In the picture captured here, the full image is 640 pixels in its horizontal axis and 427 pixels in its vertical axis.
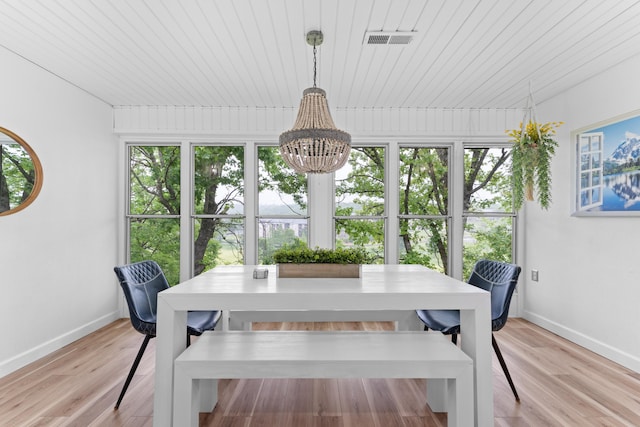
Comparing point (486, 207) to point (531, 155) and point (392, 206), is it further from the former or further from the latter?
point (531, 155)

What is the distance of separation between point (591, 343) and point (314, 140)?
10.6ft

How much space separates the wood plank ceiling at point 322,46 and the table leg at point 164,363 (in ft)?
6.22

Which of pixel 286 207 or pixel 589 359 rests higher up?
pixel 286 207

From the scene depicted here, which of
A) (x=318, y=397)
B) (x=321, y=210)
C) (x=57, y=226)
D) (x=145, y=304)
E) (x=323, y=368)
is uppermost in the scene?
(x=321, y=210)

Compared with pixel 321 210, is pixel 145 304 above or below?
below

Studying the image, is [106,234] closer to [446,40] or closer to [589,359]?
[446,40]

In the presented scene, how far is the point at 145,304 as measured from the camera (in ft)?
8.82

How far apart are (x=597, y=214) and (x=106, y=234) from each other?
5079mm

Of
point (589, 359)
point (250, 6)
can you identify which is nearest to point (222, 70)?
point (250, 6)

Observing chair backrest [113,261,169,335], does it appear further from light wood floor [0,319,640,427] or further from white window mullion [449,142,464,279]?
white window mullion [449,142,464,279]

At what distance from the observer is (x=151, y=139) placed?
4500mm

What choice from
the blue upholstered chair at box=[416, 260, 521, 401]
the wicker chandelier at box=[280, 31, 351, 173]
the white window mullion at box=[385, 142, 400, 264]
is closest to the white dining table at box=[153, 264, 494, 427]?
the blue upholstered chair at box=[416, 260, 521, 401]

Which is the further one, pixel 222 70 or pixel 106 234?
pixel 106 234

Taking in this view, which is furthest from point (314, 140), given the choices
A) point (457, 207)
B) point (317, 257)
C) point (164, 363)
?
point (457, 207)
